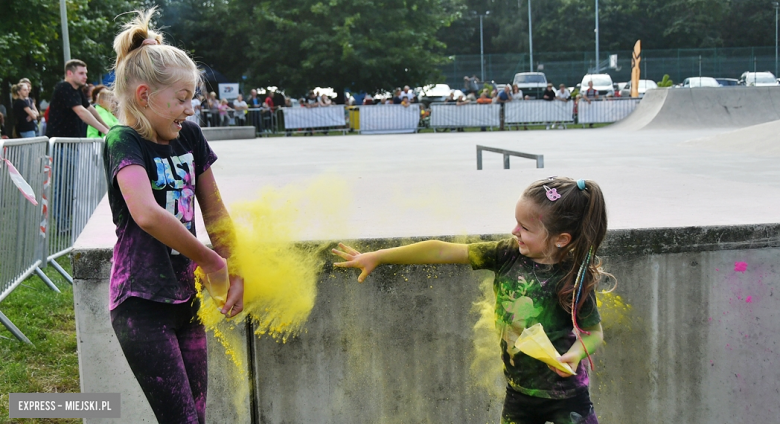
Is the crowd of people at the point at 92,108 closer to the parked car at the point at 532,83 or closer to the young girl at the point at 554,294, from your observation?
the young girl at the point at 554,294

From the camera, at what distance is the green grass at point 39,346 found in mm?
3941

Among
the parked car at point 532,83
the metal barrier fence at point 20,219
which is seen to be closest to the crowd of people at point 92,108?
the metal barrier fence at point 20,219

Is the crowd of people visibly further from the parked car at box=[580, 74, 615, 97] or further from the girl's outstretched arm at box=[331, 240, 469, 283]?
the parked car at box=[580, 74, 615, 97]

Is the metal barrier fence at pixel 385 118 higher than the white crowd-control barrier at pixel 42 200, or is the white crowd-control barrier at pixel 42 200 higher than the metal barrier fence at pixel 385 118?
the metal barrier fence at pixel 385 118

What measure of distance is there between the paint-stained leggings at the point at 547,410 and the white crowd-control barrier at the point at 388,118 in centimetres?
2108

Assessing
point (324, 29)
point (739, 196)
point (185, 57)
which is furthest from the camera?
point (324, 29)

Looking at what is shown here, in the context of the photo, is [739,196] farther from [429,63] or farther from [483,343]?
[429,63]

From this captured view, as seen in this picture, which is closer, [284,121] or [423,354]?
[423,354]

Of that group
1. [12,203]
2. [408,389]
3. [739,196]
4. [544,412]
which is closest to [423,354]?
[408,389]

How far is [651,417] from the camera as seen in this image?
10.5ft

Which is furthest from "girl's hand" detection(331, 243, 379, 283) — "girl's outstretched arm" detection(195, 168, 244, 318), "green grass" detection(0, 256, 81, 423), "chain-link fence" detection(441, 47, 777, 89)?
"chain-link fence" detection(441, 47, 777, 89)

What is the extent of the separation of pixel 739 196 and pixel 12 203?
4743 mm

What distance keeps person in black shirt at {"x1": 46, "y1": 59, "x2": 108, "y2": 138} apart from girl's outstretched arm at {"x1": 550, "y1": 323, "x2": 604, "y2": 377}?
273 inches

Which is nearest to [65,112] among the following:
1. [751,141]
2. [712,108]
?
[751,141]
